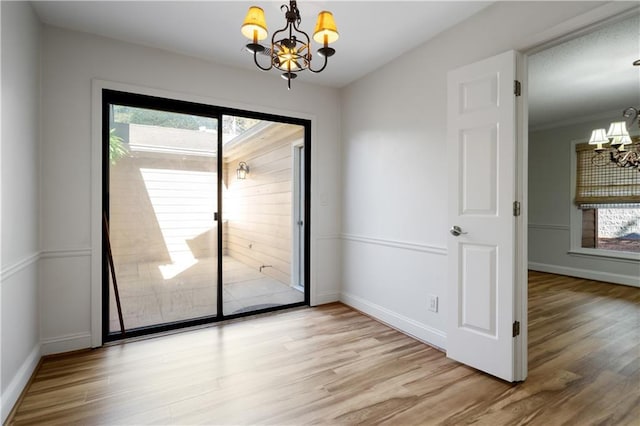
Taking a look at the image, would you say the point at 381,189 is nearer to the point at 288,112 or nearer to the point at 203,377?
A: the point at 288,112

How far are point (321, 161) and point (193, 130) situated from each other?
4.74ft

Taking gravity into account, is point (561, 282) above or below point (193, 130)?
below

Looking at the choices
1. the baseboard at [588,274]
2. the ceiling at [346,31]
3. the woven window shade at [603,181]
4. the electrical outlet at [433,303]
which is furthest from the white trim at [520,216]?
the baseboard at [588,274]


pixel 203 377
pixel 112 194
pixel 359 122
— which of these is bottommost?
pixel 203 377

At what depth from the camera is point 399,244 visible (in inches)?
121

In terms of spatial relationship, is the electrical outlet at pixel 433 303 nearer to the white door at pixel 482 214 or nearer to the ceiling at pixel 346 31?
the white door at pixel 482 214

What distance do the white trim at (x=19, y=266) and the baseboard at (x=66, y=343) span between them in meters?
0.68

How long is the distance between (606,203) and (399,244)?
4.35 m

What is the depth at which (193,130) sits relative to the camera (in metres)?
3.13

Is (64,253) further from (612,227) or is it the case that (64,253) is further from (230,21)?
(612,227)

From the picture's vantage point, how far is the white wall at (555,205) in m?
5.26

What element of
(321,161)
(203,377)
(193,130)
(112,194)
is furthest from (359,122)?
(203,377)

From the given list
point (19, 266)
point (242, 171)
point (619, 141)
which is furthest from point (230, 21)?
point (619, 141)

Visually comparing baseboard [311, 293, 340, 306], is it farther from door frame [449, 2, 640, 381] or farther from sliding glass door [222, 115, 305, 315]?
door frame [449, 2, 640, 381]
